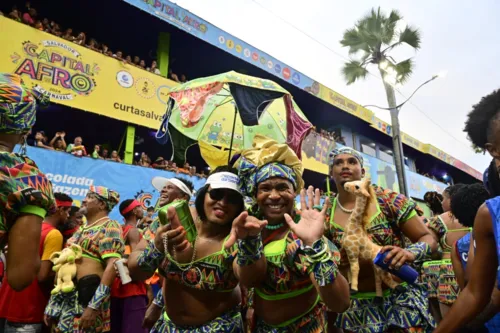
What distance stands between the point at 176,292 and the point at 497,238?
5.87ft

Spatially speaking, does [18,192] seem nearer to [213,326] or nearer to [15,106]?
[15,106]

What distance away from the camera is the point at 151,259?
7.31ft

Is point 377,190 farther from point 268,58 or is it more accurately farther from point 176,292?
point 268,58

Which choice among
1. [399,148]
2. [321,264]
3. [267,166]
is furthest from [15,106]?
[399,148]

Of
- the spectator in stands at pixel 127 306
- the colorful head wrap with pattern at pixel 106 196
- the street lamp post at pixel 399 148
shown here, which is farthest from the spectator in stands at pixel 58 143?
the street lamp post at pixel 399 148

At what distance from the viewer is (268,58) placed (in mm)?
13609

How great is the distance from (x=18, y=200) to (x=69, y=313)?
224cm

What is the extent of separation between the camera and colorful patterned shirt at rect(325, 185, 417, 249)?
2562 mm

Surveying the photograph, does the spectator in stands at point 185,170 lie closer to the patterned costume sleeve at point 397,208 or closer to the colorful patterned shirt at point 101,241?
the colorful patterned shirt at point 101,241

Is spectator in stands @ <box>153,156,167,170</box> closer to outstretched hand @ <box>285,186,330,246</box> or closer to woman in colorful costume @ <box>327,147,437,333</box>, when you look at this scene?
woman in colorful costume @ <box>327,147,437,333</box>

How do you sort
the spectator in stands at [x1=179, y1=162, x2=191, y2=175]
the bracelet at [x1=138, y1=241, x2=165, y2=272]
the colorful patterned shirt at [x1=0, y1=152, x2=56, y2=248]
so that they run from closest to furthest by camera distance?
the colorful patterned shirt at [x1=0, y1=152, x2=56, y2=248], the bracelet at [x1=138, y1=241, x2=165, y2=272], the spectator in stands at [x1=179, y1=162, x2=191, y2=175]

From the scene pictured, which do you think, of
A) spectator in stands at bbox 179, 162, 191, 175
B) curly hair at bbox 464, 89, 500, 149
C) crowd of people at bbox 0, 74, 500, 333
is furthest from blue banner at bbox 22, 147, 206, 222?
curly hair at bbox 464, 89, 500, 149

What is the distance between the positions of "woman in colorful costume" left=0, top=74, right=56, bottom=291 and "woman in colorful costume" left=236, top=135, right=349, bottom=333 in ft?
3.44

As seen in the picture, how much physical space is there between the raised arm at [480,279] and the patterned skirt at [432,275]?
3305mm
